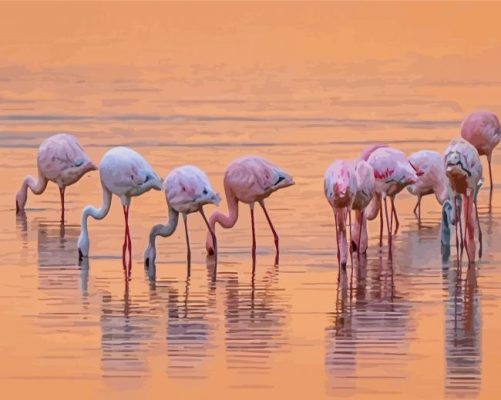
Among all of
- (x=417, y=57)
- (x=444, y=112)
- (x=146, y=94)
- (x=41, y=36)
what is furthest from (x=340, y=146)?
(x=41, y=36)

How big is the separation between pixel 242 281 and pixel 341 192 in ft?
3.18

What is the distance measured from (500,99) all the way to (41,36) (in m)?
18.5

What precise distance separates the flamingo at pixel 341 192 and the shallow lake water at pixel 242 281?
0.69 ft

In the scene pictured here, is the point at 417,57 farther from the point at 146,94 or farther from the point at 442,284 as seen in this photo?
the point at 442,284

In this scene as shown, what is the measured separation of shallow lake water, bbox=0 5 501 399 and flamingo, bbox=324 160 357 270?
210 mm

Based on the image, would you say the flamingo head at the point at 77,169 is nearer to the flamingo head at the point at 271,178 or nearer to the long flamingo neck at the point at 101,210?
the long flamingo neck at the point at 101,210

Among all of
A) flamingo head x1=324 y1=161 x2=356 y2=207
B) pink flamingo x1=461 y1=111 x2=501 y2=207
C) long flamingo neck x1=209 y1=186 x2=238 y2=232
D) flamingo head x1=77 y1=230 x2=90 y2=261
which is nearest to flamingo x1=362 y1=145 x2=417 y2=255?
flamingo head x1=324 y1=161 x2=356 y2=207

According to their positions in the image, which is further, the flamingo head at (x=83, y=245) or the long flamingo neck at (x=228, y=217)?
the long flamingo neck at (x=228, y=217)

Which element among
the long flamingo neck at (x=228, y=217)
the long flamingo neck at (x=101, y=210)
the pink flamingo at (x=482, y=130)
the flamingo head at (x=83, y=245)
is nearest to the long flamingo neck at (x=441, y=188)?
the pink flamingo at (x=482, y=130)

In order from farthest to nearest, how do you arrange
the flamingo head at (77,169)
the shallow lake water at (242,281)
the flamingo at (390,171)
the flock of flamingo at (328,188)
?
the flamingo head at (77,169), the flamingo at (390,171), the flock of flamingo at (328,188), the shallow lake water at (242,281)

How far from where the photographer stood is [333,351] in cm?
1231

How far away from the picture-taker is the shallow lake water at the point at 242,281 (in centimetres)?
1161

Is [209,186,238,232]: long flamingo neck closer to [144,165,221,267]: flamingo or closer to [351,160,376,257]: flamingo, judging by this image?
[144,165,221,267]: flamingo

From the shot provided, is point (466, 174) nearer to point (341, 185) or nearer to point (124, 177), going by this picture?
point (341, 185)
